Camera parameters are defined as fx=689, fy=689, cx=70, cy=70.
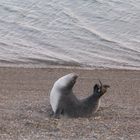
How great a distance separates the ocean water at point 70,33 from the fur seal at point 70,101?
5576mm

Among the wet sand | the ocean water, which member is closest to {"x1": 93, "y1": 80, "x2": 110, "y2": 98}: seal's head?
the wet sand

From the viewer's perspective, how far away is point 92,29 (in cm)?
1917

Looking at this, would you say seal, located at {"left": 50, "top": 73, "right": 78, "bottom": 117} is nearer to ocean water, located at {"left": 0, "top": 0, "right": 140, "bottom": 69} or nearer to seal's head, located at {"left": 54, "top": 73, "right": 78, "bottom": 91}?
seal's head, located at {"left": 54, "top": 73, "right": 78, "bottom": 91}

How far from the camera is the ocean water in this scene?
15.8 metres

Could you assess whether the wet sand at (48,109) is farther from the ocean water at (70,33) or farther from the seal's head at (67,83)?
the ocean water at (70,33)

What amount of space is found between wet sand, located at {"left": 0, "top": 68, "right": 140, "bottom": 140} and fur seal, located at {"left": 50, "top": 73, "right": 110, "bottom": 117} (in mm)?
151

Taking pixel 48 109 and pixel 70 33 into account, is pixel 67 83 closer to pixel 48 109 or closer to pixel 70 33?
pixel 48 109

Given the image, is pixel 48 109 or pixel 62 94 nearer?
pixel 62 94

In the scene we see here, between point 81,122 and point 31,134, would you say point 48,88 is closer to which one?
point 81,122

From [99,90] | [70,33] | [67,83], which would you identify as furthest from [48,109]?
[70,33]

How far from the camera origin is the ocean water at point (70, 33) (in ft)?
51.7

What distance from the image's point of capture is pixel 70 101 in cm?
908

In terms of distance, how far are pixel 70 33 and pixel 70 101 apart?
976 centimetres

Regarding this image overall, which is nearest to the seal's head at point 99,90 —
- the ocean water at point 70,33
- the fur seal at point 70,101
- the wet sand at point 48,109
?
the fur seal at point 70,101
